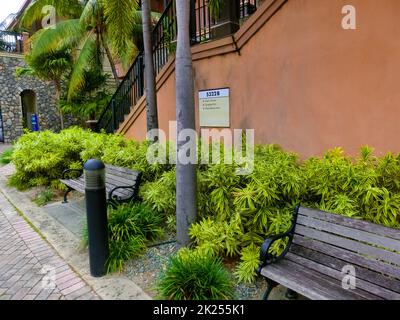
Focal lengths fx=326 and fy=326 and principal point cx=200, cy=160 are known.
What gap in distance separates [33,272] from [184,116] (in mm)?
2344

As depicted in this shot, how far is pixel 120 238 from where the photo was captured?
12.3 ft

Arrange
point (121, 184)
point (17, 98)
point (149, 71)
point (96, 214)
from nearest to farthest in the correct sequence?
point (96, 214) → point (121, 184) → point (149, 71) → point (17, 98)

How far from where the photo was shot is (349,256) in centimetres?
259

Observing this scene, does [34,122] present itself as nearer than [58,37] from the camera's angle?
No

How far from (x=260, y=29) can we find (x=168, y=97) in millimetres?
2533

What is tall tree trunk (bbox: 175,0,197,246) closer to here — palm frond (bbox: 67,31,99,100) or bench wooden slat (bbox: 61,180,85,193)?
bench wooden slat (bbox: 61,180,85,193)

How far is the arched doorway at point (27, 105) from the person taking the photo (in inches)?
742

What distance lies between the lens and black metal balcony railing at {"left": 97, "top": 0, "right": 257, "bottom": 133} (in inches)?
252

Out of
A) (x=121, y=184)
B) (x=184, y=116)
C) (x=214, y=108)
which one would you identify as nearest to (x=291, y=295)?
(x=184, y=116)

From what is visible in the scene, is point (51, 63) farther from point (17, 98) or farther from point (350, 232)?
point (350, 232)

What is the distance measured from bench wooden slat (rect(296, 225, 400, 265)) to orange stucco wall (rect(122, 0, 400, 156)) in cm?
158

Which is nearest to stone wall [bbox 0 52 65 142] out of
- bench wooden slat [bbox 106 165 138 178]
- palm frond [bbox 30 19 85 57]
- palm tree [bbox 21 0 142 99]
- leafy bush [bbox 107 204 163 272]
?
palm tree [bbox 21 0 142 99]

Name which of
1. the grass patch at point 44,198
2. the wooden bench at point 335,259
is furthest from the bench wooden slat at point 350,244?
the grass patch at point 44,198

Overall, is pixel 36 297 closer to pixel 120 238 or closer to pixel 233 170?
pixel 120 238
